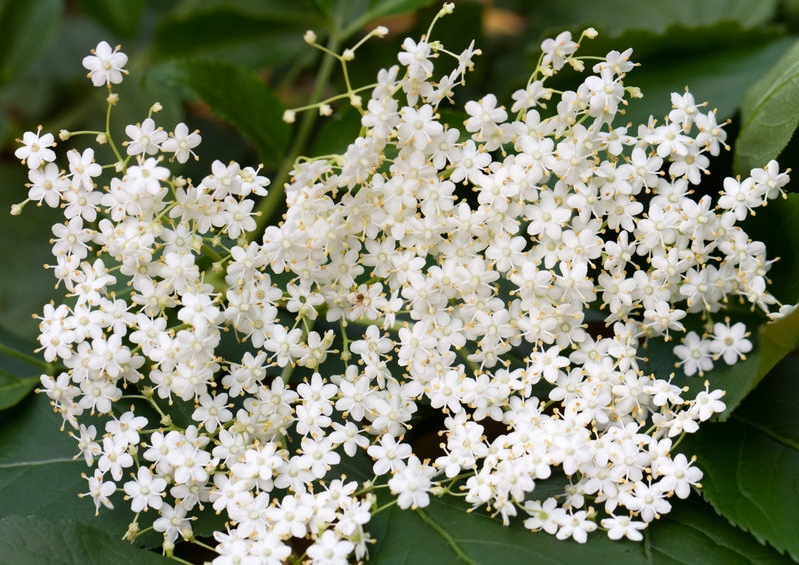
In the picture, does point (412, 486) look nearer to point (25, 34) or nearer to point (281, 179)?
point (281, 179)

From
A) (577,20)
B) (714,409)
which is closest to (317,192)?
(714,409)

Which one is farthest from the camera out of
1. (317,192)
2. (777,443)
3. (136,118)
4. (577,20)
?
(577,20)

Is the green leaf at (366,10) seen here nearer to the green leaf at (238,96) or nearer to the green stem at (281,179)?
the green stem at (281,179)

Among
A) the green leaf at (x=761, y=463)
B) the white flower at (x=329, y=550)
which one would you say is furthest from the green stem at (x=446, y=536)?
the green leaf at (x=761, y=463)

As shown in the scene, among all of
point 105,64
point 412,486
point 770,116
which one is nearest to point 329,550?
point 412,486

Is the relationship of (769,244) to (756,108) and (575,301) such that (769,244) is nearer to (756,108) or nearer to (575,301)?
(756,108)

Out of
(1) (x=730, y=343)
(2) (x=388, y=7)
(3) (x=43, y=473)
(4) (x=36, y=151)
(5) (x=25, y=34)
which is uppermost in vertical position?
(5) (x=25, y=34)

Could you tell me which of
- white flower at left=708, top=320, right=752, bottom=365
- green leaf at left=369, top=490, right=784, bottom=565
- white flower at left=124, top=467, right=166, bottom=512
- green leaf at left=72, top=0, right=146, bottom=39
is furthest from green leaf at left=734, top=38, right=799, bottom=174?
green leaf at left=72, top=0, right=146, bottom=39
